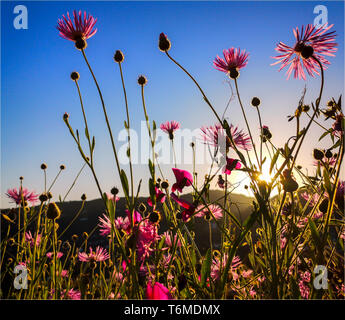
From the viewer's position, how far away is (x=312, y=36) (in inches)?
24.3

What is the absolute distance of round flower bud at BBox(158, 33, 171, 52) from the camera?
638 mm

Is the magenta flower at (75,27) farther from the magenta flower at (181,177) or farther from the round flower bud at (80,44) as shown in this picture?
the magenta flower at (181,177)

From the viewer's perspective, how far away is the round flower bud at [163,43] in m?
0.64

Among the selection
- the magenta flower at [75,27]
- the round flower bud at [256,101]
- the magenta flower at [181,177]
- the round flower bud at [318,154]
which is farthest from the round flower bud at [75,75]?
the round flower bud at [318,154]

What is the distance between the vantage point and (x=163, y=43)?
2.11 feet

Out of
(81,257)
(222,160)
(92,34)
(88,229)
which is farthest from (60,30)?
(88,229)

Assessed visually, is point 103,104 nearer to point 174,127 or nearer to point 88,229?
point 174,127

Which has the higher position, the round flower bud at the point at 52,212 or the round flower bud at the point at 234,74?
the round flower bud at the point at 234,74

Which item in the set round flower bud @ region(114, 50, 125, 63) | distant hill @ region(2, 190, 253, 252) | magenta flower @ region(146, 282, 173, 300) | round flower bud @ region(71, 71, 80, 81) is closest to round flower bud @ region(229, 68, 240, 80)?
round flower bud @ region(114, 50, 125, 63)

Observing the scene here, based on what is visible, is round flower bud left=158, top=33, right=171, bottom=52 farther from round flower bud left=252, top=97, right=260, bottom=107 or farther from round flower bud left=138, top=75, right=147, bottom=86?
round flower bud left=252, top=97, right=260, bottom=107

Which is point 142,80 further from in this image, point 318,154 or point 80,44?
point 318,154

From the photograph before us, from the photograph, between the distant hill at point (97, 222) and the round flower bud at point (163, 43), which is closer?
the round flower bud at point (163, 43)

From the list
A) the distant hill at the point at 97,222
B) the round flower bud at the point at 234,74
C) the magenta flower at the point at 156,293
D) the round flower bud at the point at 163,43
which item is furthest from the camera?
the distant hill at the point at 97,222
